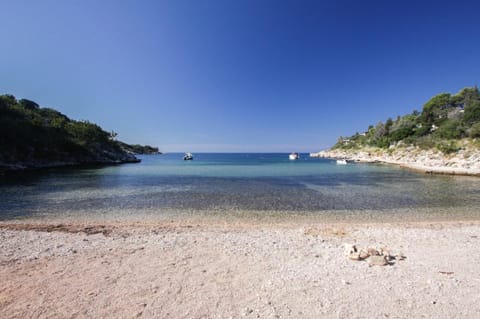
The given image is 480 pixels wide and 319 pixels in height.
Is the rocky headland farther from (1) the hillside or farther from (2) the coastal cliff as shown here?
(1) the hillside

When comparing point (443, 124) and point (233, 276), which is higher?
point (443, 124)

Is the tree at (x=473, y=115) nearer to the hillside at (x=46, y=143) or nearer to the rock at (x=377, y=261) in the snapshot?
the rock at (x=377, y=261)

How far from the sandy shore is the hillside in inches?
1877

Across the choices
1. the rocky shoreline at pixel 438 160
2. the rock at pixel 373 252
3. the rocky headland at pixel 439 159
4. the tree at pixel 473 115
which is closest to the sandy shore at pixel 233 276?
the rock at pixel 373 252

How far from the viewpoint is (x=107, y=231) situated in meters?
9.21

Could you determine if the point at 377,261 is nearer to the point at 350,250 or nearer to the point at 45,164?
the point at 350,250

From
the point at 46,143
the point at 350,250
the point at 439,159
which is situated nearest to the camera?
the point at 350,250

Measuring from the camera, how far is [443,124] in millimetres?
69500

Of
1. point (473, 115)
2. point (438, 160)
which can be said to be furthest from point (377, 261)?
point (473, 115)

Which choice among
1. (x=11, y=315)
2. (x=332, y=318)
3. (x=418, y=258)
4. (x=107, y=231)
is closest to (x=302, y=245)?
(x=418, y=258)

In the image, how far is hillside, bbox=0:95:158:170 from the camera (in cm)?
4401

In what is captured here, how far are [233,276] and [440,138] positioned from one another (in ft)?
264

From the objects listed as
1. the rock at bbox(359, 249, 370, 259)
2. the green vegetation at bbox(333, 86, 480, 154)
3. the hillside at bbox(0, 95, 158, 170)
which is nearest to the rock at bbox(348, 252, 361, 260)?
the rock at bbox(359, 249, 370, 259)

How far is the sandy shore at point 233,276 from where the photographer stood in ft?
13.0
